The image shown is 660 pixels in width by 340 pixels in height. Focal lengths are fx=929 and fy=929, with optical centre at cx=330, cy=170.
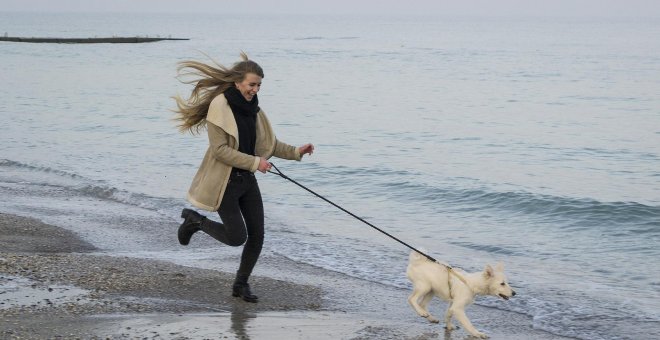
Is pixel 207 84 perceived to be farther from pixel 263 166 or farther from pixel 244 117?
pixel 263 166

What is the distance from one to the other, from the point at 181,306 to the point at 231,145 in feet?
4.19

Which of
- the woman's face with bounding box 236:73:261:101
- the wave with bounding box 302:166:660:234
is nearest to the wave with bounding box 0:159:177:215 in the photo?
the wave with bounding box 302:166:660:234

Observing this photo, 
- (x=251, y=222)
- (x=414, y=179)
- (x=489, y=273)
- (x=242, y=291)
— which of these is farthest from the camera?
(x=414, y=179)

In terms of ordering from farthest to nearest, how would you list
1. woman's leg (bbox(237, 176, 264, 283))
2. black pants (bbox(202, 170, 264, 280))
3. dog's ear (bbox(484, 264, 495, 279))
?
woman's leg (bbox(237, 176, 264, 283))
black pants (bbox(202, 170, 264, 280))
dog's ear (bbox(484, 264, 495, 279))

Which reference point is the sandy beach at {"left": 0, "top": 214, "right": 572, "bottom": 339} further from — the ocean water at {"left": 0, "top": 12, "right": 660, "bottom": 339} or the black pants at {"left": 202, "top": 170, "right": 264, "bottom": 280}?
the ocean water at {"left": 0, "top": 12, "right": 660, "bottom": 339}

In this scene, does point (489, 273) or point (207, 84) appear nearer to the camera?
point (489, 273)

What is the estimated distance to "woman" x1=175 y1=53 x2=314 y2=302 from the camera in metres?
6.79

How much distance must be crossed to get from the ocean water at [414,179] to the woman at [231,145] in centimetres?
228

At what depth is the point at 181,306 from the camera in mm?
6992

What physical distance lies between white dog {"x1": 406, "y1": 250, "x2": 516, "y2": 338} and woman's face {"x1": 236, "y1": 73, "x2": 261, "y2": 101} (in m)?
1.67

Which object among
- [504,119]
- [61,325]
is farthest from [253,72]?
[504,119]

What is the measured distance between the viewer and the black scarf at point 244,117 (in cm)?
682

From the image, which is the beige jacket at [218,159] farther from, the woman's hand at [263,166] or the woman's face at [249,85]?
the woman's face at [249,85]

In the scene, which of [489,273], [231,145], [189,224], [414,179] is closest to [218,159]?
[231,145]
